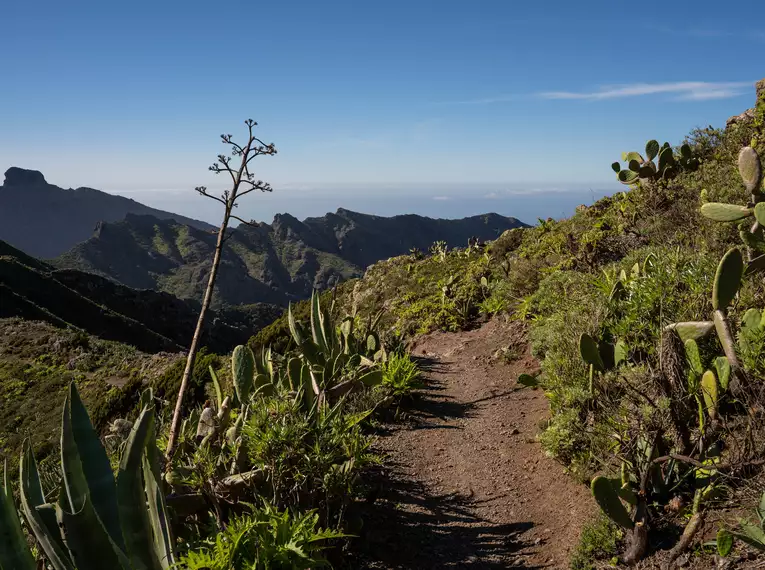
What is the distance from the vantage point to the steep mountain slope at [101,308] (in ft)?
126

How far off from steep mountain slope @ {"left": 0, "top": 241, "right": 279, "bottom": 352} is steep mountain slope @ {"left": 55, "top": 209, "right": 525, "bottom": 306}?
45836 mm

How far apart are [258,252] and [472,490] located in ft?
414

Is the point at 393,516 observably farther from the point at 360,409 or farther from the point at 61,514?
the point at 61,514

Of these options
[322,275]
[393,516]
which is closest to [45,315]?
[393,516]

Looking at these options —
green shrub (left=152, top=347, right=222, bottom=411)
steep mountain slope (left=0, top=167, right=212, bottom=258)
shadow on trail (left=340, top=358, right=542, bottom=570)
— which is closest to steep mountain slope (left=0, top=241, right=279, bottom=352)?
green shrub (left=152, top=347, right=222, bottom=411)

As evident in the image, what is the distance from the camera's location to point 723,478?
3.11 metres

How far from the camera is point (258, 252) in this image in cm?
12662

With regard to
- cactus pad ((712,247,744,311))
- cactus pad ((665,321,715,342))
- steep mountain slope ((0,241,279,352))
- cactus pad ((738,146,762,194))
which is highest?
cactus pad ((738,146,762,194))

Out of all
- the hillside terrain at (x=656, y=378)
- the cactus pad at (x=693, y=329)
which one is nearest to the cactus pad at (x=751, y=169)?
the hillside terrain at (x=656, y=378)

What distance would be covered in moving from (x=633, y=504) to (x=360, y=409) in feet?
10.8

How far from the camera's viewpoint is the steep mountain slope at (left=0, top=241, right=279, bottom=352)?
3844cm

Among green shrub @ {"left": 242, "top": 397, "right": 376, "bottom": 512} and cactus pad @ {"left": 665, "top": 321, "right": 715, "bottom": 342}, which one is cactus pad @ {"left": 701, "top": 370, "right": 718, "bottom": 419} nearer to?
cactus pad @ {"left": 665, "top": 321, "right": 715, "bottom": 342}

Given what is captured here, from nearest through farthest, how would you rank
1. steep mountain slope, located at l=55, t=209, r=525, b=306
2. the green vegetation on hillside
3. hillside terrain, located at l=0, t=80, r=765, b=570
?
the green vegetation on hillside → hillside terrain, located at l=0, t=80, r=765, b=570 → steep mountain slope, located at l=55, t=209, r=525, b=306

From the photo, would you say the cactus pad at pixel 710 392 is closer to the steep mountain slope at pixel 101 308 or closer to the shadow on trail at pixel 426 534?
the shadow on trail at pixel 426 534
